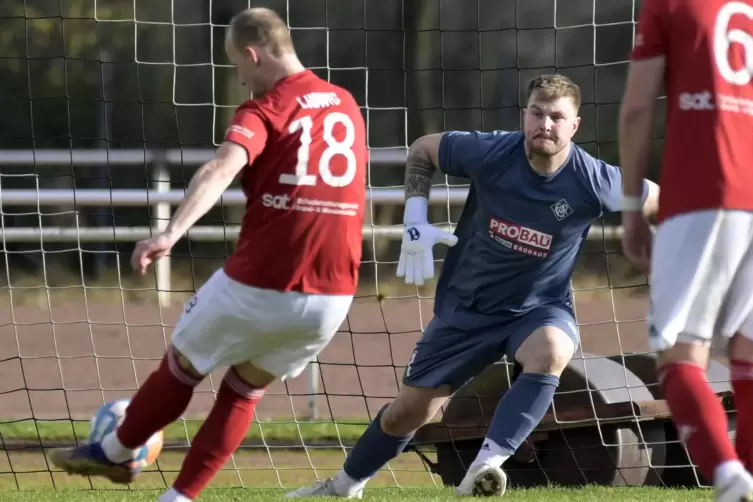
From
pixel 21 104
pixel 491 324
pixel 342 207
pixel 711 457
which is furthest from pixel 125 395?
pixel 21 104

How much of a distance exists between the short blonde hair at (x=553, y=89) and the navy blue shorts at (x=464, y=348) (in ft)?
2.77

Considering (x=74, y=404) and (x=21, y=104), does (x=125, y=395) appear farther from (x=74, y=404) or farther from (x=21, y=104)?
(x=21, y=104)

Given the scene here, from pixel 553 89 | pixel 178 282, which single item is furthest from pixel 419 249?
pixel 178 282

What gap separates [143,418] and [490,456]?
139cm

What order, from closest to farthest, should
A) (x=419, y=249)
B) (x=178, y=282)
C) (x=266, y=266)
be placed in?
1. (x=266, y=266)
2. (x=419, y=249)
3. (x=178, y=282)

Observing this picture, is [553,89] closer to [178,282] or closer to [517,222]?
[517,222]

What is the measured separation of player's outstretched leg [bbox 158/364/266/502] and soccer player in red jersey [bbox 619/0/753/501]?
1.46m

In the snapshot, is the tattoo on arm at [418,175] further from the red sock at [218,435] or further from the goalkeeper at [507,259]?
the red sock at [218,435]

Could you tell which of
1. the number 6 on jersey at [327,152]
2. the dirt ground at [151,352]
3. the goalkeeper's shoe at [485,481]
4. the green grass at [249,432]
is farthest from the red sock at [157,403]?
the dirt ground at [151,352]

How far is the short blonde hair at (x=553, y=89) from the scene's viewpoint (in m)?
4.97

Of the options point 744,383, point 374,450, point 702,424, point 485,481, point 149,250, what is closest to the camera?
point 702,424

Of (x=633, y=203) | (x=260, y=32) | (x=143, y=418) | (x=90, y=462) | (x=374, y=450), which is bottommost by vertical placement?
(x=374, y=450)

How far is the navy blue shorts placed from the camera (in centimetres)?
504

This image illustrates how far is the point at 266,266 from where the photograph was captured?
157 inches
